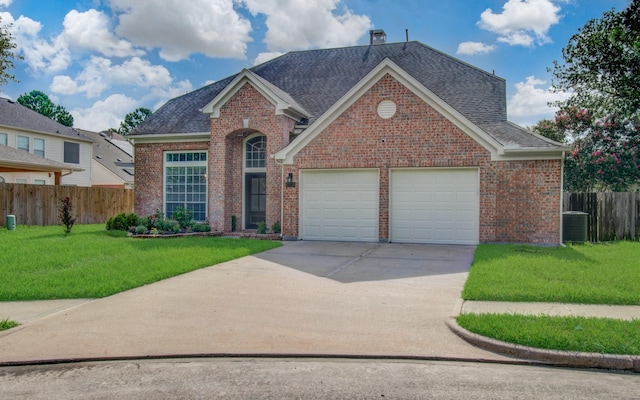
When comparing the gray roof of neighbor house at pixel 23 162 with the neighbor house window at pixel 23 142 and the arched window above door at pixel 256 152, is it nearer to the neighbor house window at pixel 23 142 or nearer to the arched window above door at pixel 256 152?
the neighbor house window at pixel 23 142

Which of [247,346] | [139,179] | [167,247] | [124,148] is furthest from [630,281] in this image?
[124,148]

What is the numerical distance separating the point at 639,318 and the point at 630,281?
9.23 feet

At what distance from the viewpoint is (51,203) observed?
23.2 metres

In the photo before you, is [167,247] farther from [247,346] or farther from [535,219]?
[535,219]

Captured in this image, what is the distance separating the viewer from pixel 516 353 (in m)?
5.66

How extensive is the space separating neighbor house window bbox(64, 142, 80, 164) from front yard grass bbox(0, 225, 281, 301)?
63.4 ft

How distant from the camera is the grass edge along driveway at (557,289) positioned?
5.79 m

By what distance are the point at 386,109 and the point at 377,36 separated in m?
9.54

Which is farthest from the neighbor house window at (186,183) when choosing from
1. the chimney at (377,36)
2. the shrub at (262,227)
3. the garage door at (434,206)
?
the chimney at (377,36)

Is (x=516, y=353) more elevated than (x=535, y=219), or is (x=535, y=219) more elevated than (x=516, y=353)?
(x=535, y=219)

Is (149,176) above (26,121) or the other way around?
the other way around

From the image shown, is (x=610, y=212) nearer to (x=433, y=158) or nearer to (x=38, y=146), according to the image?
(x=433, y=158)

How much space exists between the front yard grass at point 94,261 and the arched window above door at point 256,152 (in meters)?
4.53

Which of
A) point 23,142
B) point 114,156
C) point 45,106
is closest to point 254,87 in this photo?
point 23,142
